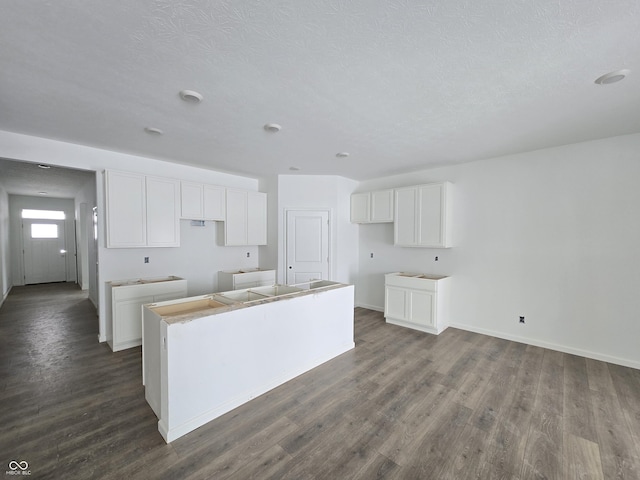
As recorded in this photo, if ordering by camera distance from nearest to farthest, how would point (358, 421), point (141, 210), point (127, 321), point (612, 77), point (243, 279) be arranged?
point (612, 77)
point (358, 421)
point (127, 321)
point (141, 210)
point (243, 279)

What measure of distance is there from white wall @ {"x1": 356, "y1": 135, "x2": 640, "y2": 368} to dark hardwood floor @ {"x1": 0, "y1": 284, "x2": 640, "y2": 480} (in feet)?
1.48

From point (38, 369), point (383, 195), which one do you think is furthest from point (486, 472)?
point (38, 369)

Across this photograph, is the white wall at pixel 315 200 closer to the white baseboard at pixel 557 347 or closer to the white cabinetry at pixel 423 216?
the white cabinetry at pixel 423 216

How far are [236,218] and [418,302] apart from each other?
3511 millimetres

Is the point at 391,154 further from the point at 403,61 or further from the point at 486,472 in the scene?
the point at 486,472

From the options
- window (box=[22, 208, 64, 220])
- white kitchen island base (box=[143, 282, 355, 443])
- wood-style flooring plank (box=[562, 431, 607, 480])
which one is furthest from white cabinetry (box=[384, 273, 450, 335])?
window (box=[22, 208, 64, 220])

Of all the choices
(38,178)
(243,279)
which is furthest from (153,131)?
(38,178)

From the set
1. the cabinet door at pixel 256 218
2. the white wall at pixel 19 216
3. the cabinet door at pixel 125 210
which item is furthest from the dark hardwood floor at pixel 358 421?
the white wall at pixel 19 216

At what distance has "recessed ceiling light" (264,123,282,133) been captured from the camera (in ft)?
9.25

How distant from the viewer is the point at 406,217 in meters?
4.60

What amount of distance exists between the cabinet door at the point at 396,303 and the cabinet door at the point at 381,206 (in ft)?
4.25

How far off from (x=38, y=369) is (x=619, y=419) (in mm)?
5744

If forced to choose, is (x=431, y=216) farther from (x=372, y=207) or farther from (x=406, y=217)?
(x=372, y=207)

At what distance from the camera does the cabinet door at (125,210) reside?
349cm
